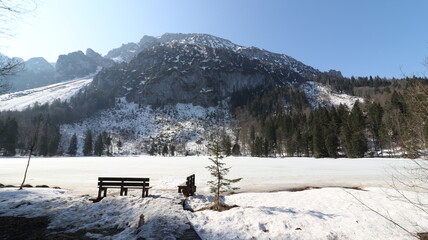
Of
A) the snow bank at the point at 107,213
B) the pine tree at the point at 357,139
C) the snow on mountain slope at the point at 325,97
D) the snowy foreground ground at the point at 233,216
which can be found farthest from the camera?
the snow on mountain slope at the point at 325,97

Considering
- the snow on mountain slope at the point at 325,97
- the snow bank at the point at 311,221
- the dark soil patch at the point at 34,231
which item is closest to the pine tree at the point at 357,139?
the snow bank at the point at 311,221

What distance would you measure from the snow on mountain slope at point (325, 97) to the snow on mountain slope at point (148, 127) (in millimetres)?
74208

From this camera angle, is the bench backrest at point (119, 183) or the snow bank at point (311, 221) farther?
the bench backrest at point (119, 183)

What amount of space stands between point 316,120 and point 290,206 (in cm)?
6467

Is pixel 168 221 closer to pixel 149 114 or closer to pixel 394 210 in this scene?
pixel 394 210

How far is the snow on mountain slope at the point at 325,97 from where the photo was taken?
501 ft

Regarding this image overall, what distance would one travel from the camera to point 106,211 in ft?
33.6

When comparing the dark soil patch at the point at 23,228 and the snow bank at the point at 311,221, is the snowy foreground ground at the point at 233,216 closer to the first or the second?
the snow bank at the point at 311,221

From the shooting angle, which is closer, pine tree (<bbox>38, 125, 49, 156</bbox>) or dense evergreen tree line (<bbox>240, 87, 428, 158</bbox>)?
dense evergreen tree line (<bbox>240, 87, 428, 158</bbox>)

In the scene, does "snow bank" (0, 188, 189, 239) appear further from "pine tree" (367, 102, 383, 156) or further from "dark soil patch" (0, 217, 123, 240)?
"pine tree" (367, 102, 383, 156)

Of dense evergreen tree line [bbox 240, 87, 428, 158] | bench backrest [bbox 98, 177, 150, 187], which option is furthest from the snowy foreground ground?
dense evergreen tree line [bbox 240, 87, 428, 158]

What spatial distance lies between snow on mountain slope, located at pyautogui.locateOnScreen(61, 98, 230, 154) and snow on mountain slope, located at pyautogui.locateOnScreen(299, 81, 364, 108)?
74.2m

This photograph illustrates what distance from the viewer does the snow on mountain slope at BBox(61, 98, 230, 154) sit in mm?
133375

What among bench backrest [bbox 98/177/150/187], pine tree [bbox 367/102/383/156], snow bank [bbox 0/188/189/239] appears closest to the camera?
snow bank [bbox 0/188/189/239]
